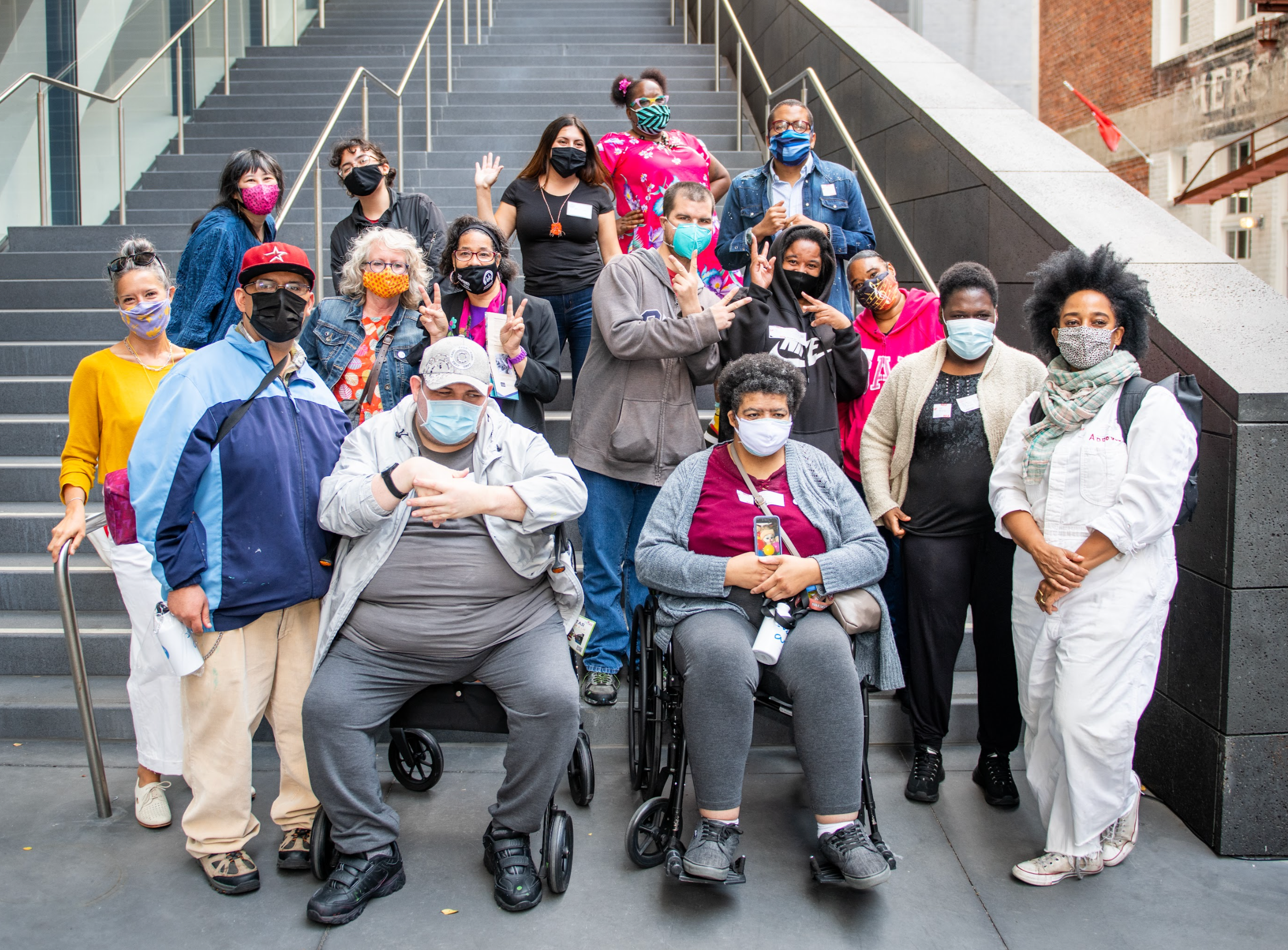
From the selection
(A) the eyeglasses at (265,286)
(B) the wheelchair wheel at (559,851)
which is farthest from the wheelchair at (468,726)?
(A) the eyeglasses at (265,286)

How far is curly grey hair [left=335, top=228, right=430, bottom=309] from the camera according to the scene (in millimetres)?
4008

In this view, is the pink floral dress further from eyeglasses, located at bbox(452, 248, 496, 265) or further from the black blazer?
eyeglasses, located at bbox(452, 248, 496, 265)

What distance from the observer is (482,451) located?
3.38 metres

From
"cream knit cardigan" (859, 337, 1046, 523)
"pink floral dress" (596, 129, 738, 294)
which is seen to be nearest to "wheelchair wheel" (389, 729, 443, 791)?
"cream knit cardigan" (859, 337, 1046, 523)

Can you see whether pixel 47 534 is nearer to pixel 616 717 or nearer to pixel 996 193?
pixel 616 717

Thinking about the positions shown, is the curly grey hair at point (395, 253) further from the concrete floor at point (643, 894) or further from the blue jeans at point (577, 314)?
the concrete floor at point (643, 894)

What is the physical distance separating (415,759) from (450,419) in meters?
1.32

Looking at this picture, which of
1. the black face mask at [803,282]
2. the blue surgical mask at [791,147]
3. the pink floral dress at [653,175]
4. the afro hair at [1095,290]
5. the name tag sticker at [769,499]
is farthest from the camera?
the pink floral dress at [653,175]

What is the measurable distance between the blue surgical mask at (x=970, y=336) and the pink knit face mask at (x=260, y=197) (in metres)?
2.67

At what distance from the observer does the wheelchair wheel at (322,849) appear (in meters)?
3.21

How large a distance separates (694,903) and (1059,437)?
179cm

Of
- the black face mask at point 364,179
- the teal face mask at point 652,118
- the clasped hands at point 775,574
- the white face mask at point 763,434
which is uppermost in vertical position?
the teal face mask at point 652,118

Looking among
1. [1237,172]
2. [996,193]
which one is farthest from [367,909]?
[1237,172]

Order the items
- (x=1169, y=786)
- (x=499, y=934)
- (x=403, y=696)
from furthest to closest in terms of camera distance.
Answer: (x=1169, y=786)
(x=403, y=696)
(x=499, y=934)
